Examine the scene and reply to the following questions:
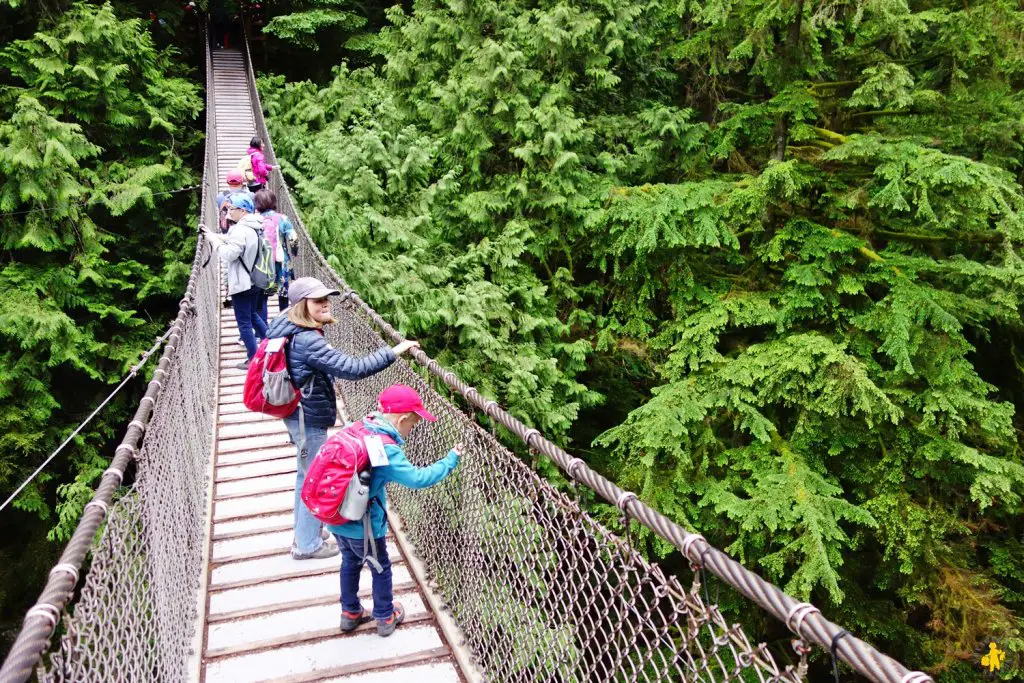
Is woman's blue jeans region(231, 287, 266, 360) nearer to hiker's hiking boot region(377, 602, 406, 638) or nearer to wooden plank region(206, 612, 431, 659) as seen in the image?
wooden plank region(206, 612, 431, 659)

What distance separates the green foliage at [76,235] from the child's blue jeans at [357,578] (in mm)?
6135

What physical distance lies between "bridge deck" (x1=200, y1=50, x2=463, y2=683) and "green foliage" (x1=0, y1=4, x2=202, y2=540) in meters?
4.65

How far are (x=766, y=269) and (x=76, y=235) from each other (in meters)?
9.38

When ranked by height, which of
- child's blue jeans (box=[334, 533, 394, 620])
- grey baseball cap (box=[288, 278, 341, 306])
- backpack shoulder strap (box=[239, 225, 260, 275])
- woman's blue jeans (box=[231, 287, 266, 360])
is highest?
grey baseball cap (box=[288, 278, 341, 306])

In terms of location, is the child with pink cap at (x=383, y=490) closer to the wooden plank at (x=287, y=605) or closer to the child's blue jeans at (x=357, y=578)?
the child's blue jeans at (x=357, y=578)

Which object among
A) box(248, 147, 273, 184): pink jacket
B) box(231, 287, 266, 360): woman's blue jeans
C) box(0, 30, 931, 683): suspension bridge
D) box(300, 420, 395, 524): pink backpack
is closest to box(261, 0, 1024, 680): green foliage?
box(248, 147, 273, 184): pink jacket

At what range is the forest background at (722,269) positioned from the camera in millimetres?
5254

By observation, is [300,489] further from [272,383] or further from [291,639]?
[291,639]

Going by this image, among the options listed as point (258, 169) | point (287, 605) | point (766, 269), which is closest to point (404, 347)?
point (287, 605)

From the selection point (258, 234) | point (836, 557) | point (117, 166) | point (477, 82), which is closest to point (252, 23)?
point (117, 166)

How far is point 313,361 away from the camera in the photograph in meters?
2.86

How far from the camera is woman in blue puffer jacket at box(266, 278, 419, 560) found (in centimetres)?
287

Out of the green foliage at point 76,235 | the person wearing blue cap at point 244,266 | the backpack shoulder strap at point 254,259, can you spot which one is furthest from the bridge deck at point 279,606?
the green foliage at point 76,235

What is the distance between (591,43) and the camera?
7.95 meters
